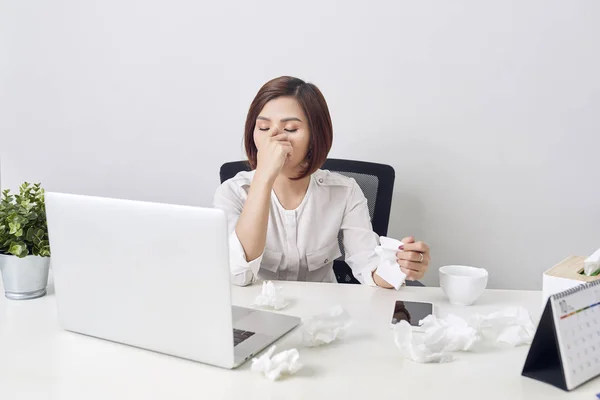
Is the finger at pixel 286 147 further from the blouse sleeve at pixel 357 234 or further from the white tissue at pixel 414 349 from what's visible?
the white tissue at pixel 414 349

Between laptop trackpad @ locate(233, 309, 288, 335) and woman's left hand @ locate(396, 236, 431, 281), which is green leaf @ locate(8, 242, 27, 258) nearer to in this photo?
laptop trackpad @ locate(233, 309, 288, 335)

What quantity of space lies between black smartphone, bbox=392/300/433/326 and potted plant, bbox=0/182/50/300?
0.76m

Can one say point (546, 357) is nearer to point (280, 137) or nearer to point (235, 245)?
point (235, 245)

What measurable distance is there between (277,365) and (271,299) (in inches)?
13.0

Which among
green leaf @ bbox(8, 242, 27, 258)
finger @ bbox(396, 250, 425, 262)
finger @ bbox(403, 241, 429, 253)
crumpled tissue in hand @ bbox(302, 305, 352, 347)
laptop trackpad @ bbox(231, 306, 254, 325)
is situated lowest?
laptop trackpad @ bbox(231, 306, 254, 325)

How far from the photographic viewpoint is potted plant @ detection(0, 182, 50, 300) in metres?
1.17

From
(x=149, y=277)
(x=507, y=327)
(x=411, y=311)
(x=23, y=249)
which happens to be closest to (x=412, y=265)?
(x=411, y=311)

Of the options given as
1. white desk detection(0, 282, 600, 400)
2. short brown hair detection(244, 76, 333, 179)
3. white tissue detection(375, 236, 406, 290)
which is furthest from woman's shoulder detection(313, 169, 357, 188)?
white desk detection(0, 282, 600, 400)

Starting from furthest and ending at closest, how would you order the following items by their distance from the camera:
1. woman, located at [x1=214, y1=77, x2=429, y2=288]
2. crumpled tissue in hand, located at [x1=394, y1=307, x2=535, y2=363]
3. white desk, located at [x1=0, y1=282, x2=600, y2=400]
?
woman, located at [x1=214, y1=77, x2=429, y2=288] → crumpled tissue in hand, located at [x1=394, y1=307, x2=535, y2=363] → white desk, located at [x1=0, y1=282, x2=600, y2=400]

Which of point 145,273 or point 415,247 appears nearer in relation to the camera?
point 145,273

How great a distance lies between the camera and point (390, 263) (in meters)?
1.30

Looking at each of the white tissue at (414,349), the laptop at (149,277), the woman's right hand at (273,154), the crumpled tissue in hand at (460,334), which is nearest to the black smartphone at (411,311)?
the crumpled tissue in hand at (460,334)

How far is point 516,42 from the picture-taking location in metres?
2.07

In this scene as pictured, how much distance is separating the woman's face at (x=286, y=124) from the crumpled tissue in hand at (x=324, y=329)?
0.65 m
